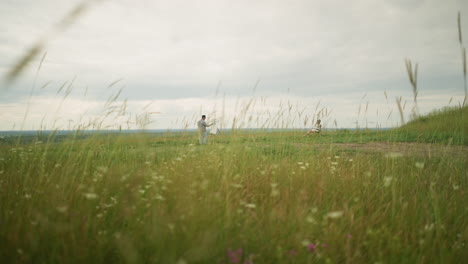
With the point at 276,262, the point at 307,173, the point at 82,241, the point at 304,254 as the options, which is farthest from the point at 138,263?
the point at 307,173

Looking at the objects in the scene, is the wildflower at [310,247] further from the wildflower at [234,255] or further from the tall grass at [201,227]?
the wildflower at [234,255]

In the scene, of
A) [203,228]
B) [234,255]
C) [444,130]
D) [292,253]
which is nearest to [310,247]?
[292,253]

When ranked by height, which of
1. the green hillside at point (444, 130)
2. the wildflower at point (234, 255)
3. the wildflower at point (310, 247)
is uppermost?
the green hillside at point (444, 130)

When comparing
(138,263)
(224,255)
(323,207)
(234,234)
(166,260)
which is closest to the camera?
(166,260)

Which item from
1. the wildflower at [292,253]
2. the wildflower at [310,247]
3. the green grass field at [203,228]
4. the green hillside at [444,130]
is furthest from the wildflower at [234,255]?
the green hillside at [444,130]

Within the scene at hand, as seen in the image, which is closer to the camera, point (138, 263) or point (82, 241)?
point (138, 263)

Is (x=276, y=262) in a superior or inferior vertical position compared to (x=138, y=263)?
inferior

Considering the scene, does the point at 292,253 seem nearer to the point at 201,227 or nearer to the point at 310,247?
the point at 310,247

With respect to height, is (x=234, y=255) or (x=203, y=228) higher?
(x=203, y=228)

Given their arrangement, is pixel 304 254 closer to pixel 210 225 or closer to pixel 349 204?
pixel 210 225

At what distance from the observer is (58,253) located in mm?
1337

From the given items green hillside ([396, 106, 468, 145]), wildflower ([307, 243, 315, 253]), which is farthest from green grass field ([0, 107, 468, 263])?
green hillside ([396, 106, 468, 145])

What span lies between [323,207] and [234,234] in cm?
111

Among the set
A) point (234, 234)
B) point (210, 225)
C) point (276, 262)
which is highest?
point (210, 225)
